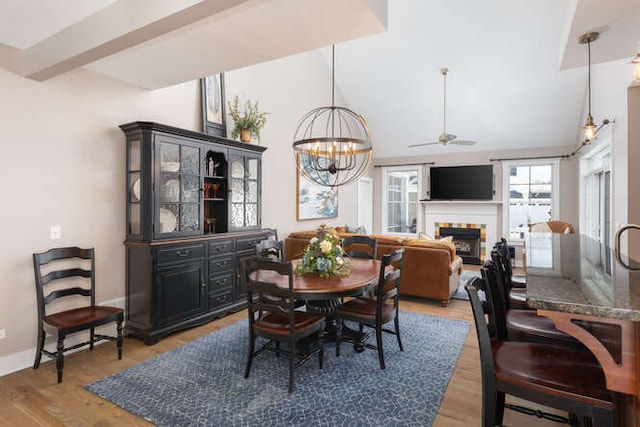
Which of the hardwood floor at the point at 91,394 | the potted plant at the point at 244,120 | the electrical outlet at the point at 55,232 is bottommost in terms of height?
the hardwood floor at the point at 91,394

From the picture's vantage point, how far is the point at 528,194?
7.73 meters

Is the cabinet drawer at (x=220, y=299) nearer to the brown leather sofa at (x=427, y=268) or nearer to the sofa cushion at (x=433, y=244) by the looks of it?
the brown leather sofa at (x=427, y=268)

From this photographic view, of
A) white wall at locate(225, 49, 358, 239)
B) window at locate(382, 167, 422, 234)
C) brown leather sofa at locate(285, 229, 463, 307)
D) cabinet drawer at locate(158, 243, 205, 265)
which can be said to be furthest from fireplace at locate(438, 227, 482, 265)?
cabinet drawer at locate(158, 243, 205, 265)

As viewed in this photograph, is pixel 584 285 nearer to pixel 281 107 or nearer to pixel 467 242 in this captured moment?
pixel 281 107

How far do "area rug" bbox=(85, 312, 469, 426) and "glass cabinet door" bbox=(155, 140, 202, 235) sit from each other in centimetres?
124

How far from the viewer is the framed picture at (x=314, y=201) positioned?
251 inches

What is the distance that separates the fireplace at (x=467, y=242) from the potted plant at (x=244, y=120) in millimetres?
5530

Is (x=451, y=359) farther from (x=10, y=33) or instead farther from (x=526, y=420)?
(x=10, y=33)

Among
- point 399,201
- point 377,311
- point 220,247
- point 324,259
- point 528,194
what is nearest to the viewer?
point 377,311

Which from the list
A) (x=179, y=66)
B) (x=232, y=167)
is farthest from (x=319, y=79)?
(x=179, y=66)

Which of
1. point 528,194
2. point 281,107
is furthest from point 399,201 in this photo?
point 281,107


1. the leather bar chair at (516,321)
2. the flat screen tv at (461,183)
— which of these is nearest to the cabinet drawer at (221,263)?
the leather bar chair at (516,321)

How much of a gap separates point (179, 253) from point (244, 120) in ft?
6.56

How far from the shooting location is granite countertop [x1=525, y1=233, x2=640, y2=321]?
3.51 feet
